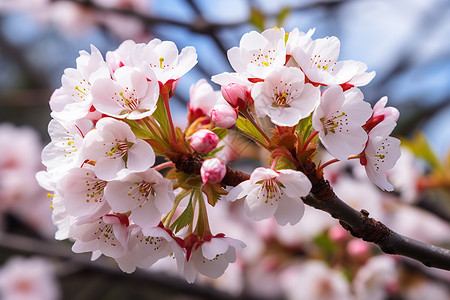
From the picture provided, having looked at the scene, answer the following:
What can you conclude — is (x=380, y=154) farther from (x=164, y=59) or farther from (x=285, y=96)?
(x=164, y=59)

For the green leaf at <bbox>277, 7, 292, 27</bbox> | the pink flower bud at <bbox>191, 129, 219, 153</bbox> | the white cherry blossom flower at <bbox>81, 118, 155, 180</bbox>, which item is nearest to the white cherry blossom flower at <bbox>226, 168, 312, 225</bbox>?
the pink flower bud at <bbox>191, 129, 219, 153</bbox>

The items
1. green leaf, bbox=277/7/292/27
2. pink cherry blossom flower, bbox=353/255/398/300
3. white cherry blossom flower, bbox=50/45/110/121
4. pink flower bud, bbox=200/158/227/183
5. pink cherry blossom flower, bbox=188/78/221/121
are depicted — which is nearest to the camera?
pink flower bud, bbox=200/158/227/183

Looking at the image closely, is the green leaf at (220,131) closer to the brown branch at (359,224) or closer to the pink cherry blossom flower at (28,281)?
the brown branch at (359,224)

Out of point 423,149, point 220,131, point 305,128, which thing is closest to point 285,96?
point 305,128

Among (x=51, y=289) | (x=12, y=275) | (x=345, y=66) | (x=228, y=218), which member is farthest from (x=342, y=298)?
(x=12, y=275)

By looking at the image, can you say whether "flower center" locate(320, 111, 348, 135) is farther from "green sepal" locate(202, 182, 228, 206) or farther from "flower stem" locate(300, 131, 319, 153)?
"green sepal" locate(202, 182, 228, 206)

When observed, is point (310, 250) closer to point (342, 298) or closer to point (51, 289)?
point (342, 298)
